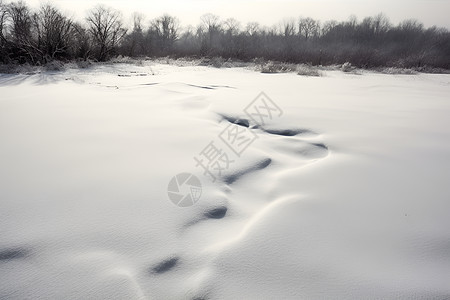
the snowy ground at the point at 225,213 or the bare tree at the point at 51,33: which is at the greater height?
the bare tree at the point at 51,33

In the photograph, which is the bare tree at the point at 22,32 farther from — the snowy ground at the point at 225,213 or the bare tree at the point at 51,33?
the snowy ground at the point at 225,213

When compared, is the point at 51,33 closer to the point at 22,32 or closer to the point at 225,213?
the point at 22,32

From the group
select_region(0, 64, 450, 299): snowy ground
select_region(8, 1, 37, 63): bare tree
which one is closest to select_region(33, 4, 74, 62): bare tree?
select_region(8, 1, 37, 63): bare tree

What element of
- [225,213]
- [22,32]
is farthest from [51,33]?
[225,213]

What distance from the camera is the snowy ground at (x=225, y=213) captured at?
96 centimetres

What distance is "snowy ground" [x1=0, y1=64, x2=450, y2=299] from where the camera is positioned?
0.96m

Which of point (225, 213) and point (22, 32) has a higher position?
point (22, 32)

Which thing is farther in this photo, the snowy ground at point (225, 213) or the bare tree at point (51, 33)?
the bare tree at point (51, 33)

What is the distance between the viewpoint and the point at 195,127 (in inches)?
98.8

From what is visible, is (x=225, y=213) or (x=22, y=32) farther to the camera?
(x=22, y=32)

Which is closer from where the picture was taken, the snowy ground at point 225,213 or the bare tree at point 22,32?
the snowy ground at point 225,213

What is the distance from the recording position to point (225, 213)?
1.36 metres

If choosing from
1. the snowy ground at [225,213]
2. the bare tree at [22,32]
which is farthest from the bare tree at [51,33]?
the snowy ground at [225,213]

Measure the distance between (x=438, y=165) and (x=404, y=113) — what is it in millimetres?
1508
